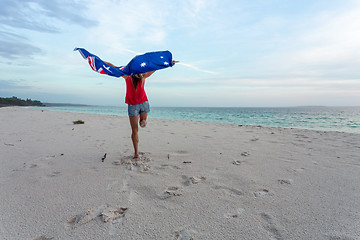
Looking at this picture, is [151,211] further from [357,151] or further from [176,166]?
[357,151]

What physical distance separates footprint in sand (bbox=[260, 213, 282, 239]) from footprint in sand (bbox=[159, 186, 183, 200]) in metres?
0.94

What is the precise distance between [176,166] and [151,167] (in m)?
0.43

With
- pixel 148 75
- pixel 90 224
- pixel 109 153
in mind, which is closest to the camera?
pixel 90 224

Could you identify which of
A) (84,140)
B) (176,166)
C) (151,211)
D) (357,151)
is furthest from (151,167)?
(357,151)

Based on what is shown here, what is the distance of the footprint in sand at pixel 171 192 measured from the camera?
2295mm

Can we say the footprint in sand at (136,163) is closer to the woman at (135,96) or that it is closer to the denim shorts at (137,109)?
the woman at (135,96)

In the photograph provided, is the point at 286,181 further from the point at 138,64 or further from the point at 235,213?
the point at 138,64

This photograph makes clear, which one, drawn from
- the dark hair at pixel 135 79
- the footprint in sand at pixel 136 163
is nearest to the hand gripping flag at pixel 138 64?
the dark hair at pixel 135 79

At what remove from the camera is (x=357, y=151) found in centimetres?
436

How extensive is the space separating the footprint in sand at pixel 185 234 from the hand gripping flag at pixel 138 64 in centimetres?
242

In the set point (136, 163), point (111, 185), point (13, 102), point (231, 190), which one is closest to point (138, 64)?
point (136, 163)

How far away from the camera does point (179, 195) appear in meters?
2.31

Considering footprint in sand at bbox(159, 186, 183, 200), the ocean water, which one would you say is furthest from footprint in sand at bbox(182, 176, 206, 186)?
the ocean water

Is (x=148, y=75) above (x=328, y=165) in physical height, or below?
above
